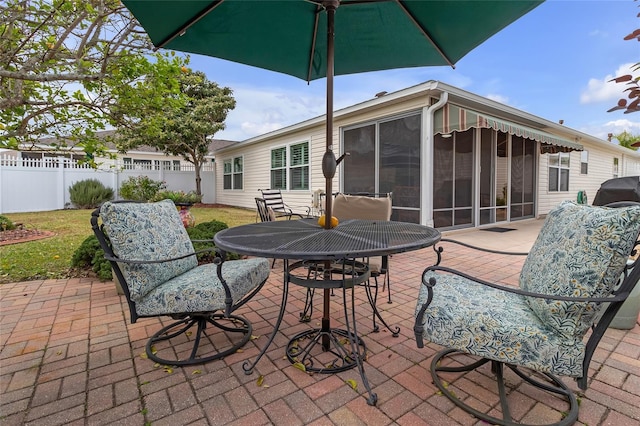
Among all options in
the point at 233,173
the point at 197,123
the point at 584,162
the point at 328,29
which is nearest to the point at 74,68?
the point at 328,29

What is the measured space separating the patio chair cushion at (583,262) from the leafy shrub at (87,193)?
14011 millimetres

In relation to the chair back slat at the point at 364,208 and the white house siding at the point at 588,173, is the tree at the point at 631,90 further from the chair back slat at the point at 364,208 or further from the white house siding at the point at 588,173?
the white house siding at the point at 588,173

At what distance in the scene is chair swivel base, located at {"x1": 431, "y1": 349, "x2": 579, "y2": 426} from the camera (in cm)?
143

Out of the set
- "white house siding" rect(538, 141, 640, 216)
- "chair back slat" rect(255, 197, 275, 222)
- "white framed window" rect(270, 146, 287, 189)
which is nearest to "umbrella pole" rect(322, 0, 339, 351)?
"chair back slat" rect(255, 197, 275, 222)

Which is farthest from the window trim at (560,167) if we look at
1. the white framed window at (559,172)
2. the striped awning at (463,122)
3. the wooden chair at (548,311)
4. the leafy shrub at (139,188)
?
the leafy shrub at (139,188)

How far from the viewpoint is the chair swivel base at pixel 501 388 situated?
56.2 inches

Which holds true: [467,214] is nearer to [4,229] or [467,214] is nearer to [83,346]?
[83,346]

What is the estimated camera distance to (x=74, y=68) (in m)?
4.06

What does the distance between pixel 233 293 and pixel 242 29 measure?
1924mm

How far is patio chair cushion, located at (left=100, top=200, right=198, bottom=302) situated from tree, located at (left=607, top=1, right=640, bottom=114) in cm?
233

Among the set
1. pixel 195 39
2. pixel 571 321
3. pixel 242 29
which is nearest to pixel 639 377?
pixel 571 321

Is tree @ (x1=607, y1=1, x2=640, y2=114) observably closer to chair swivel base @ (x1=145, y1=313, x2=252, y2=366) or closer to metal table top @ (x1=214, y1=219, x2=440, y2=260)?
metal table top @ (x1=214, y1=219, x2=440, y2=260)

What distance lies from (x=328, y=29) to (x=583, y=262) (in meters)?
1.77

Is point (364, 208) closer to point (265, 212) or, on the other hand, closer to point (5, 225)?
point (265, 212)
